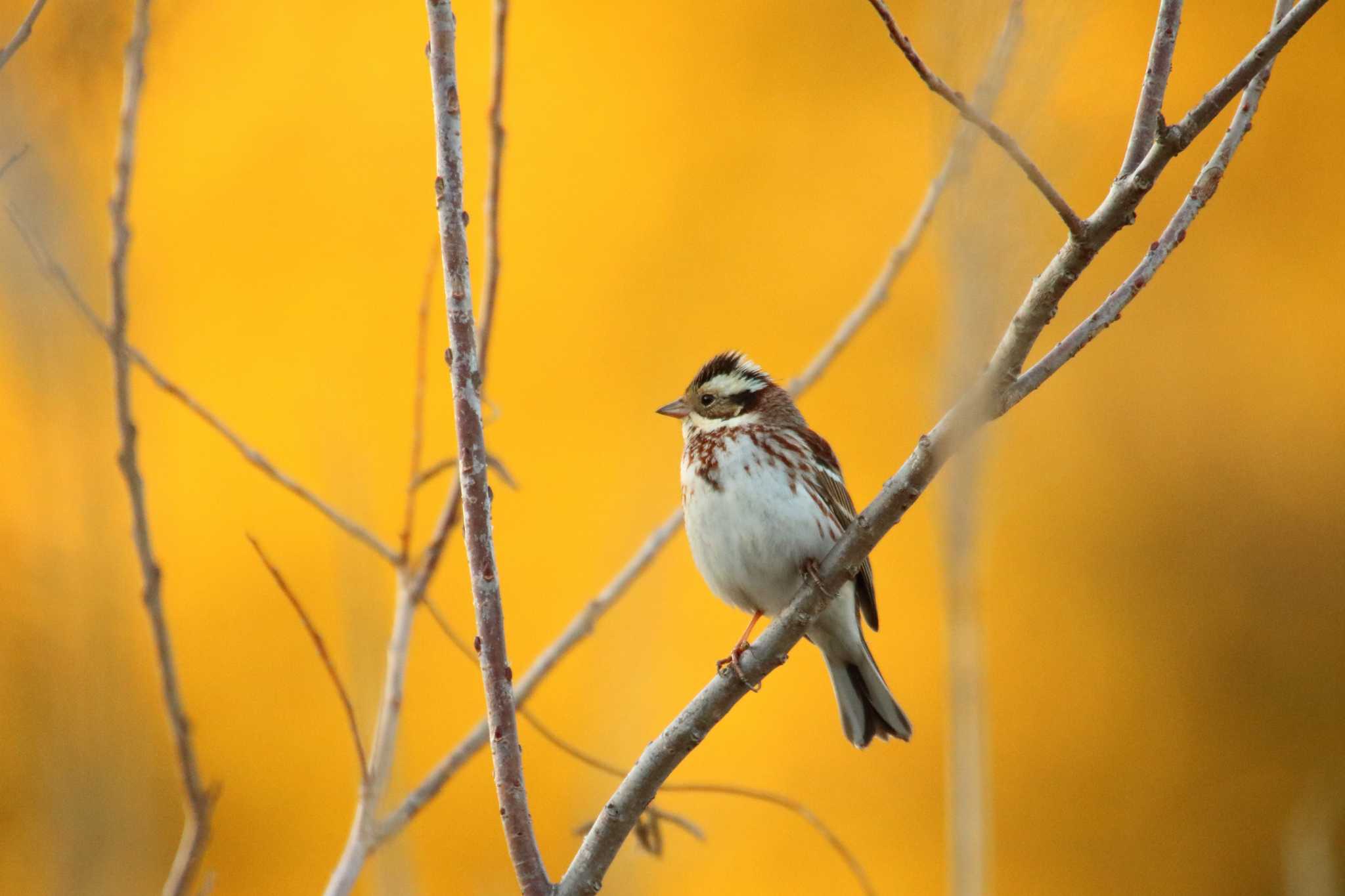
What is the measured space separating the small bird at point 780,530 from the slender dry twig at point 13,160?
6.02 feet

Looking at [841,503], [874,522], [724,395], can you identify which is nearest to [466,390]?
[874,522]

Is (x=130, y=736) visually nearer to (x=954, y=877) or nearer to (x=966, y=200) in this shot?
(x=954, y=877)

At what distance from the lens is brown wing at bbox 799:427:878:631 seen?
3197 mm

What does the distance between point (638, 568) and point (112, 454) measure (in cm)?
89

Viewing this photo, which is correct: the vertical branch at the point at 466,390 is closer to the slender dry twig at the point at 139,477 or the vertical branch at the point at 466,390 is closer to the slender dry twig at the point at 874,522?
the slender dry twig at the point at 874,522

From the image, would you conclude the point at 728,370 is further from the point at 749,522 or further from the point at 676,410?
the point at 749,522

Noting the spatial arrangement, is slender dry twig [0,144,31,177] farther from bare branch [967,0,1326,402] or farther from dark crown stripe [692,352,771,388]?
dark crown stripe [692,352,771,388]

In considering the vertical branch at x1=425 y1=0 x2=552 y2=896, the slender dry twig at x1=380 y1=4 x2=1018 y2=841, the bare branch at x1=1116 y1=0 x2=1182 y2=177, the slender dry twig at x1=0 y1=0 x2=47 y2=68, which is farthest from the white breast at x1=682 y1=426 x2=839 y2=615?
the slender dry twig at x1=0 y1=0 x2=47 y2=68

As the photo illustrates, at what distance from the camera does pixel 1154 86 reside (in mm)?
1607

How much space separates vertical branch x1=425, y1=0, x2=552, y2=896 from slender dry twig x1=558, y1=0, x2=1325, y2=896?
0.16 meters

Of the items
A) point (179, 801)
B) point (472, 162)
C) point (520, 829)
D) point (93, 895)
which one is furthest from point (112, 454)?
point (179, 801)

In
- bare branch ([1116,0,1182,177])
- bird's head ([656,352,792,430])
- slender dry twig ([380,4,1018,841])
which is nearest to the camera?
bare branch ([1116,0,1182,177])

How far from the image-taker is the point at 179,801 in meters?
4.39

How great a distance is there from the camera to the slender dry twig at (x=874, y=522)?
5.07 feet
